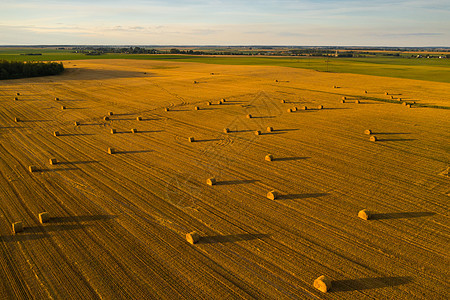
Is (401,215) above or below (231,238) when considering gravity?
above

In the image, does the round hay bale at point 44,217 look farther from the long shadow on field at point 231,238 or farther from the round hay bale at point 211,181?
the round hay bale at point 211,181

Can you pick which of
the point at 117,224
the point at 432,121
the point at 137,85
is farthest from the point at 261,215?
the point at 137,85

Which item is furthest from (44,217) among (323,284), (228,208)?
(323,284)

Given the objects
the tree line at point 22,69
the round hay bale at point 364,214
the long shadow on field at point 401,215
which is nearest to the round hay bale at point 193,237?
the round hay bale at point 364,214

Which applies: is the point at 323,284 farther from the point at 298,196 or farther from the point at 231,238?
the point at 298,196

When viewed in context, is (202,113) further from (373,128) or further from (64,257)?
(64,257)

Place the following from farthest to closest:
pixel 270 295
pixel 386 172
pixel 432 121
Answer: pixel 432 121, pixel 386 172, pixel 270 295

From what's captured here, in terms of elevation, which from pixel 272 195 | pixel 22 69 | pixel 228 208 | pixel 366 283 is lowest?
pixel 366 283

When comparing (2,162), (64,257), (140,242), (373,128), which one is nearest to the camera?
(64,257)
